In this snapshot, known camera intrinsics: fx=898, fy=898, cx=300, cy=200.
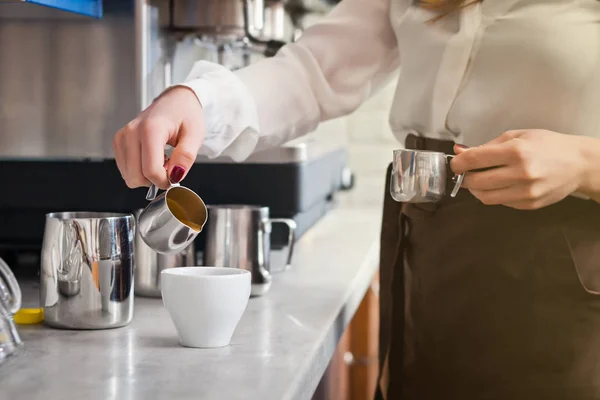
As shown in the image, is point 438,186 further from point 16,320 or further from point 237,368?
point 16,320

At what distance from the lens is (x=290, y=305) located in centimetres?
108

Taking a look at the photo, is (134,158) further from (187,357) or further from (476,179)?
(476,179)

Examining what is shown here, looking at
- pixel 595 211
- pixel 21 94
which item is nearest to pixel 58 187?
Answer: pixel 21 94

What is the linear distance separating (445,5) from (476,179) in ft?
0.89

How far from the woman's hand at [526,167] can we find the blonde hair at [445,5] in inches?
9.1

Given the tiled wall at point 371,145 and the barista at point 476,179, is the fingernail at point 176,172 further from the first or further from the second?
the tiled wall at point 371,145

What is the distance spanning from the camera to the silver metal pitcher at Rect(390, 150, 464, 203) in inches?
33.7

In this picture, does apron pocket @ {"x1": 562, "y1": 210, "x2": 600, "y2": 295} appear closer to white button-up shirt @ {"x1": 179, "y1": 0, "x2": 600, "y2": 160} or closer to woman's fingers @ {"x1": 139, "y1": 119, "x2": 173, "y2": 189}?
white button-up shirt @ {"x1": 179, "y1": 0, "x2": 600, "y2": 160}

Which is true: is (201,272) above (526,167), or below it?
below

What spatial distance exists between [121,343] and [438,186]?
344 millimetres

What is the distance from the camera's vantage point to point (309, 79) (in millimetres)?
1138

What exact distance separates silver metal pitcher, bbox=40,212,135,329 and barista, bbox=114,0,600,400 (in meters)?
0.09

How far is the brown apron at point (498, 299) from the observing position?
3.08 feet

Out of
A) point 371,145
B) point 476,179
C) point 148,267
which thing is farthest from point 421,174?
point 371,145
